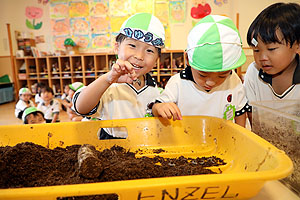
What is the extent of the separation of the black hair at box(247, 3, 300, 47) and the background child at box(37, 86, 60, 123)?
254 centimetres

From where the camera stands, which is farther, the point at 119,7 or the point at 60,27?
the point at 60,27

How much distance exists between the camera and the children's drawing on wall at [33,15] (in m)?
4.44

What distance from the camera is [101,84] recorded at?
0.70 m

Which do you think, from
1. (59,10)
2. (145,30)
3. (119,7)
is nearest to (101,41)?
(119,7)

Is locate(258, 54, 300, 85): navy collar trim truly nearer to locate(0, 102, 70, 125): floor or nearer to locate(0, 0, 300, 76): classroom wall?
locate(0, 102, 70, 125): floor

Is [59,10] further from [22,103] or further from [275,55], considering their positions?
[275,55]

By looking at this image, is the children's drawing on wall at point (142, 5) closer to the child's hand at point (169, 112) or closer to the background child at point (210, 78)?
the background child at point (210, 78)

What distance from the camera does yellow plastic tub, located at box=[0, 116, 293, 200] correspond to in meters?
0.33

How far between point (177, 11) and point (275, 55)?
3.69 meters

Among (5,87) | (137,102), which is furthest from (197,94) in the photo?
(5,87)

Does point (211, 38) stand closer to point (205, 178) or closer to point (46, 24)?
point (205, 178)

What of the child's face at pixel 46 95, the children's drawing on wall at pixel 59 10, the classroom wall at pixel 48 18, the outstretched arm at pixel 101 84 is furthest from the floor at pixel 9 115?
the outstretched arm at pixel 101 84

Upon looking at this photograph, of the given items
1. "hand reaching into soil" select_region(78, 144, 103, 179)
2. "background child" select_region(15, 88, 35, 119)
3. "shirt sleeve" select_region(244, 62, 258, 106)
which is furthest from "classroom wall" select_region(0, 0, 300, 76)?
"hand reaching into soil" select_region(78, 144, 103, 179)

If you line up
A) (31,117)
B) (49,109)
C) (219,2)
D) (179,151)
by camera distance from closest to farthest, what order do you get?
(179,151) < (31,117) < (49,109) < (219,2)
